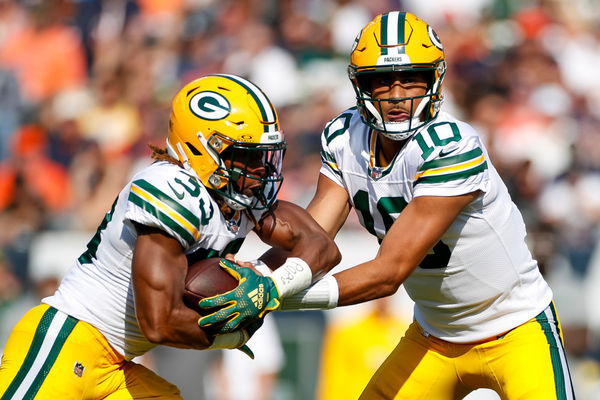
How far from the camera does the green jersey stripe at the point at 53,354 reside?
311 centimetres

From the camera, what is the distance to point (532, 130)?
7.56 m

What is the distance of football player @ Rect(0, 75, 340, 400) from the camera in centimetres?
311

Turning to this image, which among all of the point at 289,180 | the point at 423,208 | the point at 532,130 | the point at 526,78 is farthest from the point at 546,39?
the point at 423,208

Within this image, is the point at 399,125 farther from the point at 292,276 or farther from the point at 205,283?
the point at 205,283

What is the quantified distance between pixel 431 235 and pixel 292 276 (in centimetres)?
56

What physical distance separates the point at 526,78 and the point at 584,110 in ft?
1.97

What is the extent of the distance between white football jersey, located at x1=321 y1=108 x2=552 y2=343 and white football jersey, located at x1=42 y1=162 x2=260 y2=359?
56 centimetres

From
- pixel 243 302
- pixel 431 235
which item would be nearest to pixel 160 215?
pixel 243 302

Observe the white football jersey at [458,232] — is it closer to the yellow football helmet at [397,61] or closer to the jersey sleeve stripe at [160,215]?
the yellow football helmet at [397,61]

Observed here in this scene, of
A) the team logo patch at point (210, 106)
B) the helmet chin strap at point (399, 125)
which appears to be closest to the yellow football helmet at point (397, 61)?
the helmet chin strap at point (399, 125)

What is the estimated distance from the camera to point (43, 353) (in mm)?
3186

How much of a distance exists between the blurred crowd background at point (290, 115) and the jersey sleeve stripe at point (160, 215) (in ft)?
10.1

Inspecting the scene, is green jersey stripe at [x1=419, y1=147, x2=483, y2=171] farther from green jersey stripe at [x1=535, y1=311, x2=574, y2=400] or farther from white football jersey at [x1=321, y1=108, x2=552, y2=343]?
green jersey stripe at [x1=535, y1=311, x2=574, y2=400]

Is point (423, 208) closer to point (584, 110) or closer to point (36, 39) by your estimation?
point (584, 110)
